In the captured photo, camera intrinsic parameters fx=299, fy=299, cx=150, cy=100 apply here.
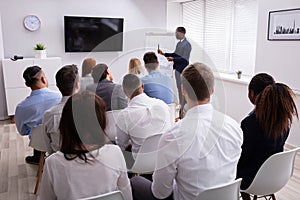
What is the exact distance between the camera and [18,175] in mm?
3129

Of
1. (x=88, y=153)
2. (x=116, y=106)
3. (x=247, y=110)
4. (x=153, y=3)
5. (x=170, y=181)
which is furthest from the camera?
(x=153, y=3)

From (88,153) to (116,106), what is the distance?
4.20 ft

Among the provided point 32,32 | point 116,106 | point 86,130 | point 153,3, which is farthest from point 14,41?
point 86,130

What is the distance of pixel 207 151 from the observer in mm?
1423

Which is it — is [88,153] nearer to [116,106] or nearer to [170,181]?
[170,181]

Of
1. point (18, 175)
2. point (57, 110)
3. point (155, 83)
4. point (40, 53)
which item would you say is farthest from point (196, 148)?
point (40, 53)

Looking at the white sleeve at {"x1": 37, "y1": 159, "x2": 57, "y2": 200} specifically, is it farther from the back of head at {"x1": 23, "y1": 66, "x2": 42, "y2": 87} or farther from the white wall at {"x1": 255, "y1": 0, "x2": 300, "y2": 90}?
the white wall at {"x1": 255, "y1": 0, "x2": 300, "y2": 90}

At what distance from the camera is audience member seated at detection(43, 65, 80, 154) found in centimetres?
228

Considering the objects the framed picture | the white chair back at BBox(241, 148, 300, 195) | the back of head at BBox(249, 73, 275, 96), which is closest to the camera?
the white chair back at BBox(241, 148, 300, 195)

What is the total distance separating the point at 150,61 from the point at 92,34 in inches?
115

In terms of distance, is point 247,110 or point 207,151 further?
point 247,110

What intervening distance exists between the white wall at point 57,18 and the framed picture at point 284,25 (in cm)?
175

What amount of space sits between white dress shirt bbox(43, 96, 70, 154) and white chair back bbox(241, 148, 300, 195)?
1423 millimetres

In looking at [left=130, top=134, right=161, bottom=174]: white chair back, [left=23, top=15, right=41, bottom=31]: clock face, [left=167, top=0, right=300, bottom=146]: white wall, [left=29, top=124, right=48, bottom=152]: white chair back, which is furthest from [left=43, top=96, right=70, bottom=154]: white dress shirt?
[left=23, top=15, right=41, bottom=31]: clock face
